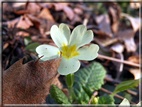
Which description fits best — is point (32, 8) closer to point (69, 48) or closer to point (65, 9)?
point (65, 9)

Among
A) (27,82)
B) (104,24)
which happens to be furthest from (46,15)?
(27,82)

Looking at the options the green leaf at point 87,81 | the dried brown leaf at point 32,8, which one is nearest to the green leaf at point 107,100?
the green leaf at point 87,81

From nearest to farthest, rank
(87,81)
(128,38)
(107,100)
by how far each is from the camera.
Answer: (107,100) < (87,81) < (128,38)

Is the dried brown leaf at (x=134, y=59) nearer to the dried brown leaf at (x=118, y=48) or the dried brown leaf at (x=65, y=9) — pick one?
the dried brown leaf at (x=118, y=48)

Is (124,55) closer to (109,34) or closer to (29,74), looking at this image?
(109,34)

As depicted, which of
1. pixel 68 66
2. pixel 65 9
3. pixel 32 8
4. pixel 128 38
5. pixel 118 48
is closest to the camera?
pixel 68 66

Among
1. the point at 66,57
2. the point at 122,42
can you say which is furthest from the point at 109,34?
the point at 66,57

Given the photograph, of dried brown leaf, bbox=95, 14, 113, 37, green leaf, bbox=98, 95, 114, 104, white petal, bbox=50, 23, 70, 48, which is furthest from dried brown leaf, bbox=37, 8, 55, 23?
green leaf, bbox=98, 95, 114, 104
